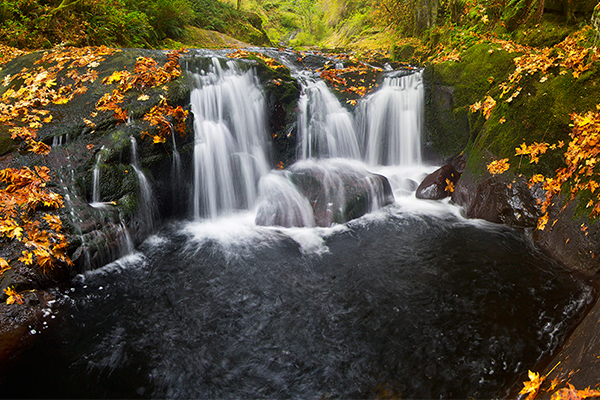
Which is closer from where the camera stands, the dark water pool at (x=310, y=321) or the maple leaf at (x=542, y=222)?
the dark water pool at (x=310, y=321)

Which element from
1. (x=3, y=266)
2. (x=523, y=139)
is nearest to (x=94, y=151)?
(x=3, y=266)

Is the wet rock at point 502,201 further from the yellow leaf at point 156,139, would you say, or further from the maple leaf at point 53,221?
the maple leaf at point 53,221

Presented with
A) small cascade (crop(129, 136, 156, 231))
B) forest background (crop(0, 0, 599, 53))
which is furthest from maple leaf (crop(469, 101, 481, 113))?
small cascade (crop(129, 136, 156, 231))

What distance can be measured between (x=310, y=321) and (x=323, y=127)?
596 cm

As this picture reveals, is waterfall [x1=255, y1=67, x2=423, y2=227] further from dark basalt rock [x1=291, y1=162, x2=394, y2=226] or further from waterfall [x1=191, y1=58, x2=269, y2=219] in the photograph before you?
waterfall [x1=191, y1=58, x2=269, y2=219]

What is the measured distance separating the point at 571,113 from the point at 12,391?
7.74m

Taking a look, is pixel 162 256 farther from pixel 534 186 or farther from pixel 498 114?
pixel 498 114

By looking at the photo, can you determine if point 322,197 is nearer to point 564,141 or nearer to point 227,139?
point 227,139

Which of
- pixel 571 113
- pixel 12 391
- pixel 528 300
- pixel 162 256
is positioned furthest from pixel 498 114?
pixel 12 391

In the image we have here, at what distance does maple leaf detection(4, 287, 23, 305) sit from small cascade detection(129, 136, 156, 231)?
2.00 metres

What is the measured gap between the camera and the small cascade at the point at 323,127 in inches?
326

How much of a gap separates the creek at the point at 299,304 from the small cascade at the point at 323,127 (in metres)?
1.69

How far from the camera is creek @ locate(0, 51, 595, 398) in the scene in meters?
2.91

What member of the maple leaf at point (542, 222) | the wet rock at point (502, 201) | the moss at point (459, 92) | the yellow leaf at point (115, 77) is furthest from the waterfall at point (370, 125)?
the yellow leaf at point (115, 77)
